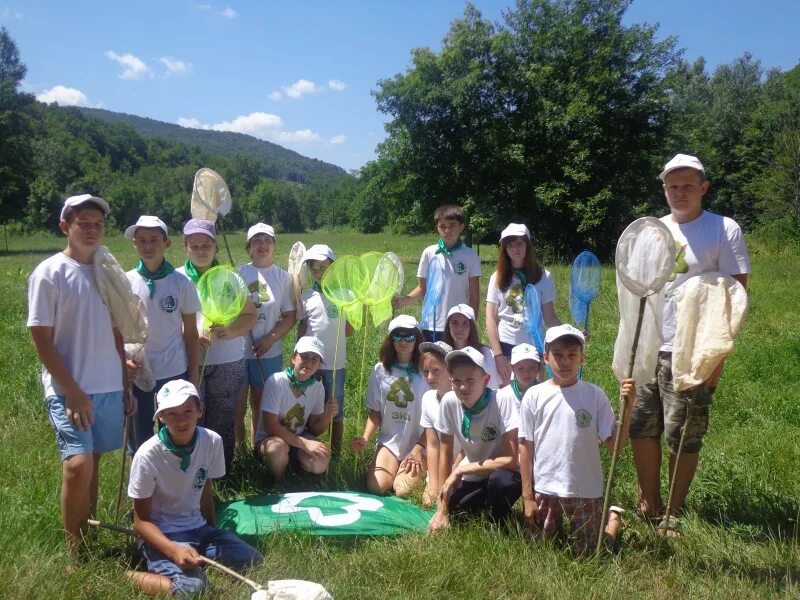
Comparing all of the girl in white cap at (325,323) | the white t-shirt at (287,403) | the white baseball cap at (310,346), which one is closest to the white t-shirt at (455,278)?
the girl in white cap at (325,323)

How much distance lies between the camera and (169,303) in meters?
3.87

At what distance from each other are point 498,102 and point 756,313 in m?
16.3

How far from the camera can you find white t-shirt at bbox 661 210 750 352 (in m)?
3.42

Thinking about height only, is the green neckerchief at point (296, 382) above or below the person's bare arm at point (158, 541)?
above

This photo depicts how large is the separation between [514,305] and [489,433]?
1.22m

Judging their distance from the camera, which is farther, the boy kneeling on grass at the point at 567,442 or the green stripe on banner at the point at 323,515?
the green stripe on banner at the point at 323,515

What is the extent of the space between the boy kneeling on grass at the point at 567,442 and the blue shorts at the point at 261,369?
2.13 meters

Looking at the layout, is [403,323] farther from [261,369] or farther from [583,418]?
[583,418]

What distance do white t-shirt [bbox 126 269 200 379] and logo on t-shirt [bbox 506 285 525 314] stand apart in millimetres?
2247

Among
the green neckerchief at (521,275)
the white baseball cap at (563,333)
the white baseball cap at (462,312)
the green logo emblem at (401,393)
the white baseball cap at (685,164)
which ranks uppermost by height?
the white baseball cap at (685,164)

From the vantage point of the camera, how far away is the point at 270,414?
4496mm

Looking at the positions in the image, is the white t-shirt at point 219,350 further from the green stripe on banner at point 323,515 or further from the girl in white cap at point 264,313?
the green stripe on banner at point 323,515

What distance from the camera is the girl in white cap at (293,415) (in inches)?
175

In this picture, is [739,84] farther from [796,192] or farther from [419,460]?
[419,460]
